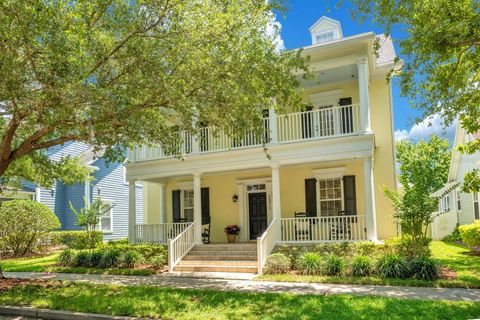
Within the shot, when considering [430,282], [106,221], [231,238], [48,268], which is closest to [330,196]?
[231,238]

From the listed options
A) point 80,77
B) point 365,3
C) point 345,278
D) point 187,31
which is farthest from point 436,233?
point 80,77

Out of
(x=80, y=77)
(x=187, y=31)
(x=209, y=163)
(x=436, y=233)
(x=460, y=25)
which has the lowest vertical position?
(x=436, y=233)

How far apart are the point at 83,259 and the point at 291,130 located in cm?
874

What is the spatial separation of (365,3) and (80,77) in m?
6.06

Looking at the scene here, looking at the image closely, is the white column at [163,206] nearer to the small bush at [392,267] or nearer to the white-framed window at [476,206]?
the small bush at [392,267]

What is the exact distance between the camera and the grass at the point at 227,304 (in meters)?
6.78

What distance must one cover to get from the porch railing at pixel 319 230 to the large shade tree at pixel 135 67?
460cm

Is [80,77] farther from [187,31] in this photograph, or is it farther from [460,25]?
[460,25]

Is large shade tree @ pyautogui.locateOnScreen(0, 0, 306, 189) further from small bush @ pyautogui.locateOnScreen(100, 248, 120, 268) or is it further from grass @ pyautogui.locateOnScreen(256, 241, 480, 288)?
small bush @ pyautogui.locateOnScreen(100, 248, 120, 268)

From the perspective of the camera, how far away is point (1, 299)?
8758 mm

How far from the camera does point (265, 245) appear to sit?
12242 mm

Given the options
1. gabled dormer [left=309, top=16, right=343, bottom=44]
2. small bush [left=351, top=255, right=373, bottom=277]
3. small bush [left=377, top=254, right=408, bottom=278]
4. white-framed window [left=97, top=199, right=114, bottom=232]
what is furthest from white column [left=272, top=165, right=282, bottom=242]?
white-framed window [left=97, top=199, right=114, bottom=232]

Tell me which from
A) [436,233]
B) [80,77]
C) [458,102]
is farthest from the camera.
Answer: [436,233]

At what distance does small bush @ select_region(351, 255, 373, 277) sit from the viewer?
413 inches
